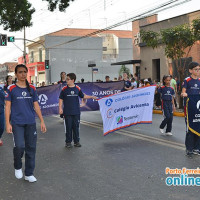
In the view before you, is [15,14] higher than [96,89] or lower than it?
higher

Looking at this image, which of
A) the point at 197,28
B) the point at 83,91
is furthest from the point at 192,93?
the point at 197,28

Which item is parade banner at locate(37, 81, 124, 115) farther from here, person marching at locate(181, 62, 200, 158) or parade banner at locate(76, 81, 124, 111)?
person marching at locate(181, 62, 200, 158)

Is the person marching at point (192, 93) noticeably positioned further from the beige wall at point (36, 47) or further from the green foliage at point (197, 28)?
the beige wall at point (36, 47)

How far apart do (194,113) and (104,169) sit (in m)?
2.19

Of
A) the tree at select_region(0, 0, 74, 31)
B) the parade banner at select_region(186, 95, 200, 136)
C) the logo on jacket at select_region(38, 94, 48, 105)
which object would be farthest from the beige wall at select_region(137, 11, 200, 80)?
the parade banner at select_region(186, 95, 200, 136)

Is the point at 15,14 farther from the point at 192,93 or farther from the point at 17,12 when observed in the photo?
the point at 192,93

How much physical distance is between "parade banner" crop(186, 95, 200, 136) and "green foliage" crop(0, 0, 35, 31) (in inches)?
607

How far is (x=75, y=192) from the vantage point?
4.74 metres

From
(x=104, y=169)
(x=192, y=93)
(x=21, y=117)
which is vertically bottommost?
(x=104, y=169)

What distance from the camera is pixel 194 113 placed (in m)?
6.79

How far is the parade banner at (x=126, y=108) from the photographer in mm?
9133

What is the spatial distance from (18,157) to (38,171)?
0.68 meters

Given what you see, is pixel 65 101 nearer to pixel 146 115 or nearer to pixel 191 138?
pixel 146 115

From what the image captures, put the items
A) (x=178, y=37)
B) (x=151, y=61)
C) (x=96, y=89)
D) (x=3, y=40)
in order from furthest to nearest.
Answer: (x=3, y=40) → (x=151, y=61) → (x=178, y=37) → (x=96, y=89)
